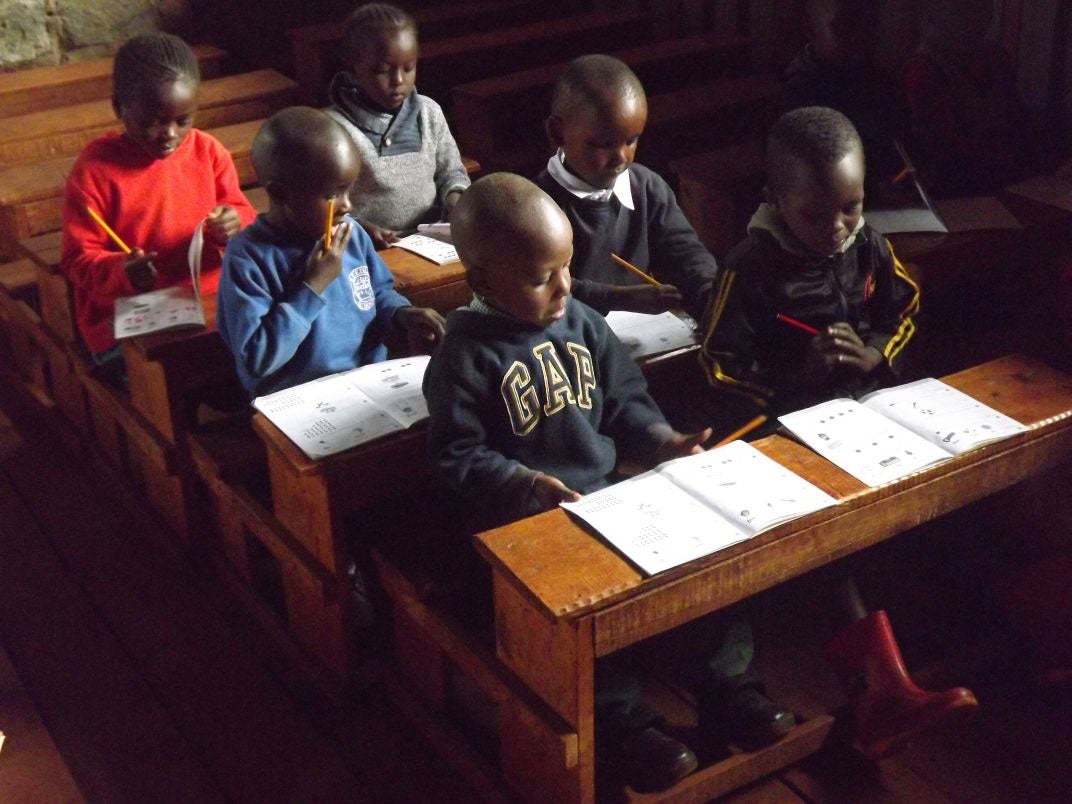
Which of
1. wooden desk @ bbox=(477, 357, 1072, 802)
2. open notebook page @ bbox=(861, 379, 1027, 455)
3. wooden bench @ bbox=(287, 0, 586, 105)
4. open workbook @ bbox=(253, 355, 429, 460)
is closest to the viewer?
wooden desk @ bbox=(477, 357, 1072, 802)

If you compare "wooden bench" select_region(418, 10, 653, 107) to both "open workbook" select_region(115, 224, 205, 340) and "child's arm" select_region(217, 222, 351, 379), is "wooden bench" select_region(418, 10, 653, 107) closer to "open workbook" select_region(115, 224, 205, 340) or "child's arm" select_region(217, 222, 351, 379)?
"open workbook" select_region(115, 224, 205, 340)

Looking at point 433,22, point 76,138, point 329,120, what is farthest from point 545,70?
point 329,120

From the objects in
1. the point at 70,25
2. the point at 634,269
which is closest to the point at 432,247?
the point at 634,269

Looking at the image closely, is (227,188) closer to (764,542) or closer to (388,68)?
(388,68)

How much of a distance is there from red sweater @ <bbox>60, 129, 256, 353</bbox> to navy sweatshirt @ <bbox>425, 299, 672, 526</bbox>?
1085 millimetres

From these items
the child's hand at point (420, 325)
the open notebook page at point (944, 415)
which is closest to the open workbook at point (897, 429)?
the open notebook page at point (944, 415)

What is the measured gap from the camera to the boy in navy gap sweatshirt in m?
2.39

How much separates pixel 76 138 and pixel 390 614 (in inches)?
92.3

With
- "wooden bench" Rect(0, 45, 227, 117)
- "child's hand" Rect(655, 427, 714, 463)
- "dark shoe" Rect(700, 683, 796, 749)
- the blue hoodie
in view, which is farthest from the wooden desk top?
"wooden bench" Rect(0, 45, 227, 117)

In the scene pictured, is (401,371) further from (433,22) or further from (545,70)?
(433,22)

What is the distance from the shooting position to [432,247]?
3512 millimetres

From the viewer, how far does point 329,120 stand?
2824 mm

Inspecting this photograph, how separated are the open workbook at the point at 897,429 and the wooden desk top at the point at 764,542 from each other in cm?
2

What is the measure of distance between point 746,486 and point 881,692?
0.49 meters
